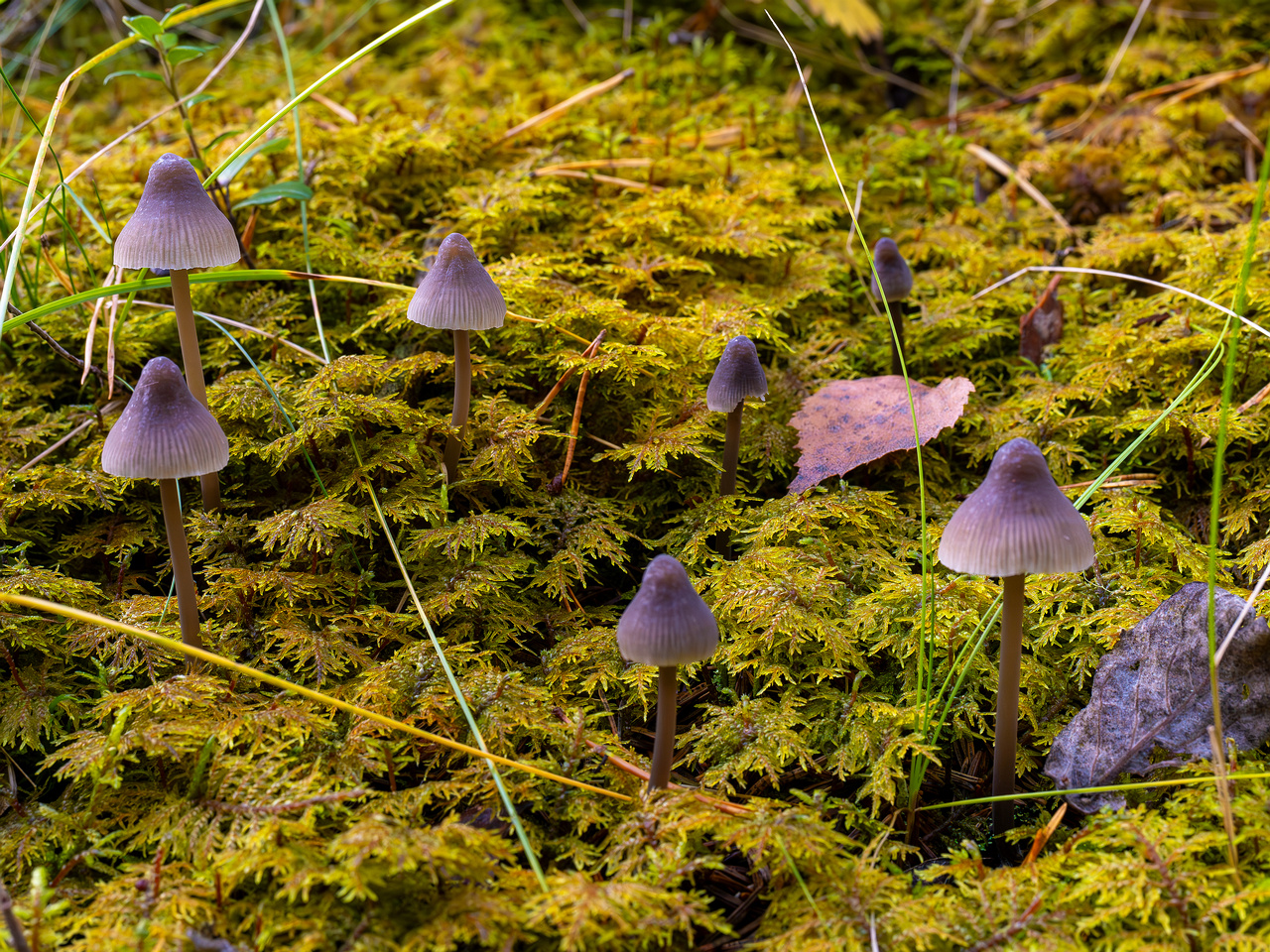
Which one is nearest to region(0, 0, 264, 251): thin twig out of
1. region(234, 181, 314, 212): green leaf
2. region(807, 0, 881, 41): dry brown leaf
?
region(234, 181, 314, 212): green leaf

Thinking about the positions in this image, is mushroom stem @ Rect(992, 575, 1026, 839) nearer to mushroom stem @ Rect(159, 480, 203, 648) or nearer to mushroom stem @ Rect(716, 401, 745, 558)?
mushroom stem @ Rect(716, 401, 745, 558)

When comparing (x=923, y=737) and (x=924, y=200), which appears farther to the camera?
(x=924, y=200)

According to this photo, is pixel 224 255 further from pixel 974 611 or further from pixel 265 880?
pixel 974 611

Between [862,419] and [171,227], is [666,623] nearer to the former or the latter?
[862,419]

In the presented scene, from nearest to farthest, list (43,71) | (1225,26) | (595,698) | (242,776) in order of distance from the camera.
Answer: (242,776) → (595,698) → (1225,26) → (43,71)

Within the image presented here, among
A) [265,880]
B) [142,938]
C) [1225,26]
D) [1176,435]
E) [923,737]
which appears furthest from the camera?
[1225,26]

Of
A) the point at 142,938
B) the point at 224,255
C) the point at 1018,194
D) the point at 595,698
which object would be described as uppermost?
the point at 224,255

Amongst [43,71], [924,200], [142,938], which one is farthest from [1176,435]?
[43,71]
